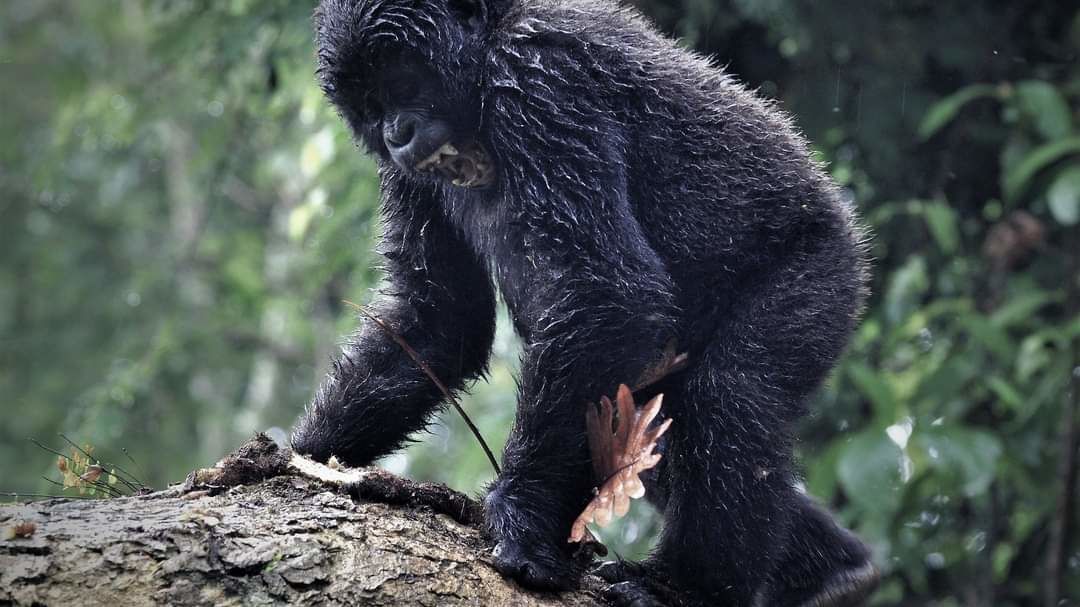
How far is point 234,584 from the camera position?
2898 mm

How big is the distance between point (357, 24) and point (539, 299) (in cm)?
133

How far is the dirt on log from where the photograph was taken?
9.31 feet

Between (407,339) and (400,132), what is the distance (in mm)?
943

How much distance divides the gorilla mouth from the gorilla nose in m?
0.15

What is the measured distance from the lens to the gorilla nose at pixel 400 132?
4.18m

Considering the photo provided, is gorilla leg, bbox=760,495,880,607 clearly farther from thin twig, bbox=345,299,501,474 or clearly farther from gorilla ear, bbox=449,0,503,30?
gorilla ear, bbox=449,0,503,30

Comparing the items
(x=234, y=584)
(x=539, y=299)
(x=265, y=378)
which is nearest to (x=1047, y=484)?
(x=539, y=299)

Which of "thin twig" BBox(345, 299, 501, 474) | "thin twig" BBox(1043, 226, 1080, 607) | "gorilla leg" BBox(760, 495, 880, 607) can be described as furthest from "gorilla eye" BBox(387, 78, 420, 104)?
"thin twig" BBox(1043, 226, 1080, 607)

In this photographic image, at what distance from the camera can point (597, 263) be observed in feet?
12.8

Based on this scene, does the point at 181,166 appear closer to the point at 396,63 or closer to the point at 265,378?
the point at 265,378

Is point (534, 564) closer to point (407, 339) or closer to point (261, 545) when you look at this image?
point (261, 545)

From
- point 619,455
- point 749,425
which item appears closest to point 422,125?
point 619,455

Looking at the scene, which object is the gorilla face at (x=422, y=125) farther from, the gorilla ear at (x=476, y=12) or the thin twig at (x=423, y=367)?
the thin twig at (x=423, y=367)

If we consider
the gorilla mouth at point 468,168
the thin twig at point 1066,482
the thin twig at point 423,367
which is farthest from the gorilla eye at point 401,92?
the thin twig at point 1066,482
